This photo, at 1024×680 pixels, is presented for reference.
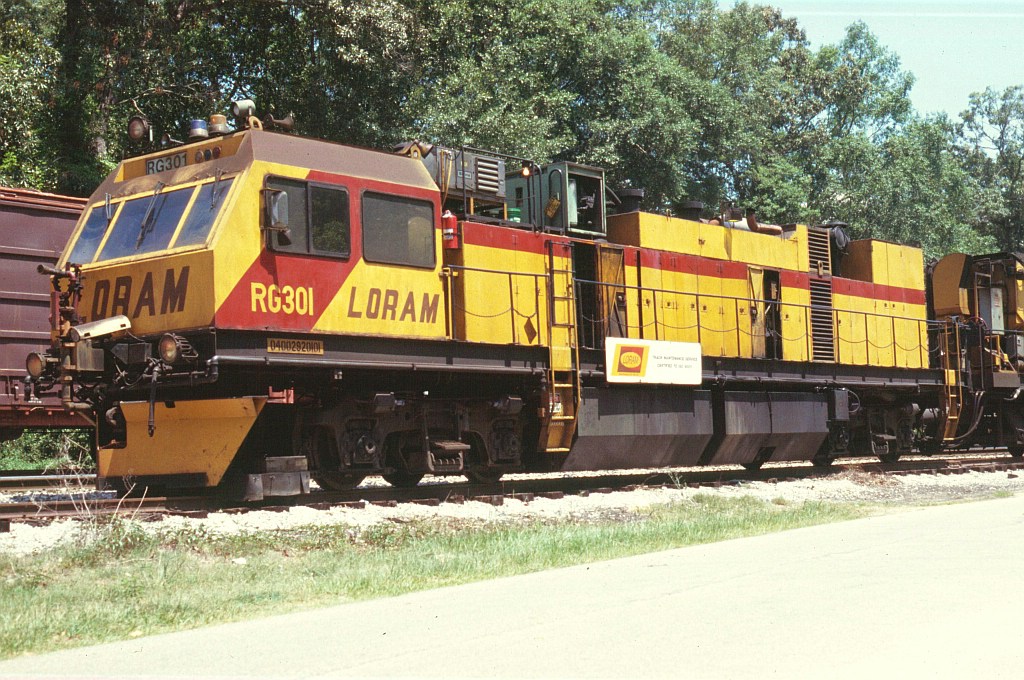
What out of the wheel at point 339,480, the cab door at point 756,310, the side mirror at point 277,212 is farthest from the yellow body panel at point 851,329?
the side mirror at point 277,212

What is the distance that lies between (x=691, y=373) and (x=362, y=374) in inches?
218

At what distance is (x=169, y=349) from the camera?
10883 mm

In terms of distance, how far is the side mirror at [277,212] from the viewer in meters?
11.3

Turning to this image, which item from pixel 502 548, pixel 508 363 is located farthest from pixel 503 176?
pixel 502 548

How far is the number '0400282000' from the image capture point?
1124 cm

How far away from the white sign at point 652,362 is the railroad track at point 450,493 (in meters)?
1.47

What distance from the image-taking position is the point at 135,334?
38.3 ft

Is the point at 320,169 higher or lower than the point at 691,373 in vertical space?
higher

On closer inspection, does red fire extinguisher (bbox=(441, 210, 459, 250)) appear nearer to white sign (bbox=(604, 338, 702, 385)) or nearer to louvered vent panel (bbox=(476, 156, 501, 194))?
louvered vent panel (bbox=(476, 156, 501, 194))

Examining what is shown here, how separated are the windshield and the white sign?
583 centimetres

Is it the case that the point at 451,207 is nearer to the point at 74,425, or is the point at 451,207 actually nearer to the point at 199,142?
the point at 199,142

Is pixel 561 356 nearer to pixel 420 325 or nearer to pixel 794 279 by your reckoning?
pixel 420 325


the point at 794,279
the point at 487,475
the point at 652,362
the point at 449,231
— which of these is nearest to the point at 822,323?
the point at 794,279

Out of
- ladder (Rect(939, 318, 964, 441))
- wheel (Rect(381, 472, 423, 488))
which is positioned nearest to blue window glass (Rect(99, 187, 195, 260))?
wheel (Rect(381, 472, 423, 488))
